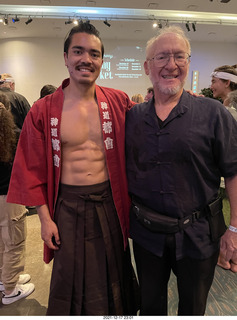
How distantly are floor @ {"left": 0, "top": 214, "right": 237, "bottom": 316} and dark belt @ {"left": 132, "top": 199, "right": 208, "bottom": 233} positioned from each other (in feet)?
3.71

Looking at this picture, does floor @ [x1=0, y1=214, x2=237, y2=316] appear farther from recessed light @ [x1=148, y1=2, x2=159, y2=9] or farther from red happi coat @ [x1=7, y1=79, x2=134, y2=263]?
recessed light @ [x1=148, y1=2, x2=159, y2=9]

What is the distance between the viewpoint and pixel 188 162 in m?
1.10

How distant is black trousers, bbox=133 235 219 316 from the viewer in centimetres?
115

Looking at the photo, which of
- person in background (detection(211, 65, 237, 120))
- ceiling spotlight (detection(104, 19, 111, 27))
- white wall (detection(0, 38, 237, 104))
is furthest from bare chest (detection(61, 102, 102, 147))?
white wall (detection(0, 38, 237, 104))

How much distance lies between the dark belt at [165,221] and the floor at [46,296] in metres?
1.13

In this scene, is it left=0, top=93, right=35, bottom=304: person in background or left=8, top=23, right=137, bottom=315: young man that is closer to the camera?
left=8, top=23, right=137, bottom=315: young man

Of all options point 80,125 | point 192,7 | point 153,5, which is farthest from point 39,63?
point 80,125

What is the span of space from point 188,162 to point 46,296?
1786 millimetres

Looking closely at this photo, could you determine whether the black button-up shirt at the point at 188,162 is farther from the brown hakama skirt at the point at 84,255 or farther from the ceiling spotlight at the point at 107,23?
the ceiling spotlight at the point at 107,23

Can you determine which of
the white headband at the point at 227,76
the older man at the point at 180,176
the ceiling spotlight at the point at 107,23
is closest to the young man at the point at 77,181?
the older man at the point at 180,176

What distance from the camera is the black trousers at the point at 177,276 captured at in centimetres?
115

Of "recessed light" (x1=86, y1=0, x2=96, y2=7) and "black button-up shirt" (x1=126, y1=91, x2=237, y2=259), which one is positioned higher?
"recessed light" (x1=86, y1=0, x2=96, y2=7)

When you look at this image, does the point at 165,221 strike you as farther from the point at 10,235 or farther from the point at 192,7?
the point at 192,7

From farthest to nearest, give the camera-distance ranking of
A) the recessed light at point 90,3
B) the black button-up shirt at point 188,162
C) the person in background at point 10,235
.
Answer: the recessed light at point 90,3, the person in background at point 10,235, the black button-up shirt at point 188,162
